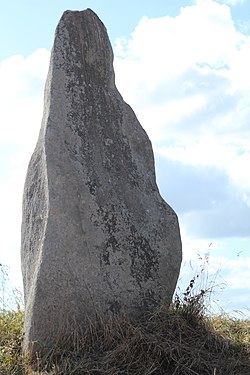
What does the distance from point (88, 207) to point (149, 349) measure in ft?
4.87

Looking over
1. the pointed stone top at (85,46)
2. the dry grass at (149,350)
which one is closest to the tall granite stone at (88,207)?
the pointed stone top at (85,46)

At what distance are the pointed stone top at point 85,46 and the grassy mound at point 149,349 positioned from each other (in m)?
2.54

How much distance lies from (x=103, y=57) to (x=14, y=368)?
3346mm

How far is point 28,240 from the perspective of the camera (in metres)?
7.48

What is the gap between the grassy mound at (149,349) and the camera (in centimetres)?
662

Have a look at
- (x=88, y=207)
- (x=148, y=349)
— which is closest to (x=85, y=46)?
(x=88, y=207)

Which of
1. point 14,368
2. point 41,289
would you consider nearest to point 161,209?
point 41,289

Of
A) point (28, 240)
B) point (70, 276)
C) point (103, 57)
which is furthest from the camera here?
point (103, 57)

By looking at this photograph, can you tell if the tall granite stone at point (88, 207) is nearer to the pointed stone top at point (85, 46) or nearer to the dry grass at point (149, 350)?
the pointed stone top at point (85, 46)

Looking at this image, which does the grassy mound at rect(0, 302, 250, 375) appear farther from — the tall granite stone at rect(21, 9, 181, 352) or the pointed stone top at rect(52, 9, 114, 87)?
the pointed stone top at rect(52, 9, 114, 87)

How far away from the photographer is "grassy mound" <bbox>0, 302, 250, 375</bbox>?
6.62 m

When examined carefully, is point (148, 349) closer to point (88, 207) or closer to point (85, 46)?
point (88, 207)

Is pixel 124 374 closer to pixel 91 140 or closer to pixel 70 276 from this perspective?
pixel 70 276

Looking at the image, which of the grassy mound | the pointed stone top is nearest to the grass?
the grassy mound
